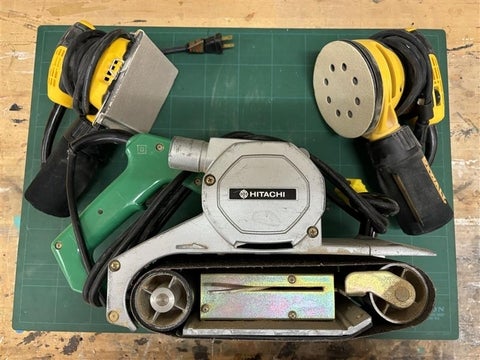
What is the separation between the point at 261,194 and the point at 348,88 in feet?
1.06

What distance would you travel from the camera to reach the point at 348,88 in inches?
33.3

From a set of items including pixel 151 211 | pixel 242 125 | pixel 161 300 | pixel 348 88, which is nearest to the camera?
pixel 161 300

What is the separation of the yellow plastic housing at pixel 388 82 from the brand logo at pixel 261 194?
27 cm

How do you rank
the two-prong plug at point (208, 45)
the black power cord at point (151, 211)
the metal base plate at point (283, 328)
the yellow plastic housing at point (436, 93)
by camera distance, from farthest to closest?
the two-prong plug at point (208, 45), the yellow plastic housing at point (436, 93), the black power cord at point (151, 211), the metal base plate at point (283, 328)

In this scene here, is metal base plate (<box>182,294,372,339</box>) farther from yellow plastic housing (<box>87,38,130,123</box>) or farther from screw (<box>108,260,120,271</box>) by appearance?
yellow plastic housing (<box>87,38,130,123</box>)

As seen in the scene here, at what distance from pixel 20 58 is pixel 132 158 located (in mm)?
443

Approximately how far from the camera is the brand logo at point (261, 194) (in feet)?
2.15

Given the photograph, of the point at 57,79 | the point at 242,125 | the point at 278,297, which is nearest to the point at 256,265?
the point at 278,297

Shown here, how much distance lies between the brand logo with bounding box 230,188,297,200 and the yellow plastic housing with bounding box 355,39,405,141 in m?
0.27

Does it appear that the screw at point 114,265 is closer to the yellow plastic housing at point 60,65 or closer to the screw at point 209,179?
the screw at point 209,179

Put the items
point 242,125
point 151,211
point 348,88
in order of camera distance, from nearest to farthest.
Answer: point 151,211 → point 348,88 → point 242,125

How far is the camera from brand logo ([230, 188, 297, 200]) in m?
0.65

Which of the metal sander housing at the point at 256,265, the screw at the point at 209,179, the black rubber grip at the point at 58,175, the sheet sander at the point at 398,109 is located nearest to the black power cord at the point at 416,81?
the sheet sander at the point at 398,109

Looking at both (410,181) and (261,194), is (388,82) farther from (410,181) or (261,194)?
(261,194)
